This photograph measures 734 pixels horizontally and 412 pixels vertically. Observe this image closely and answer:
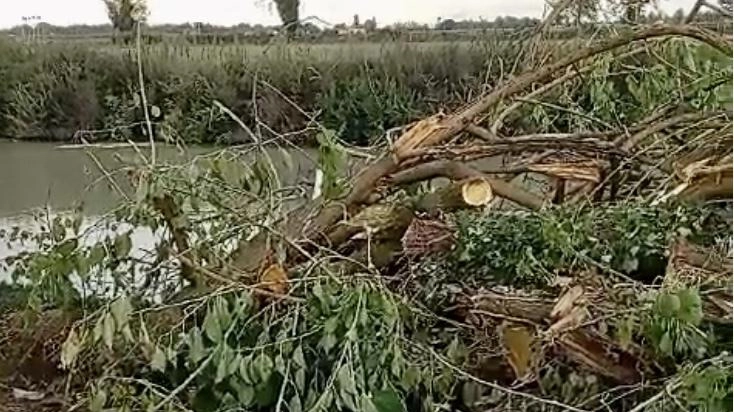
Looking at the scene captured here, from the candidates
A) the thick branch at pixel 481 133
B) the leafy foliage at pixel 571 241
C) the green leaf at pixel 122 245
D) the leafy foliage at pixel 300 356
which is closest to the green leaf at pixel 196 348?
the leafy foliage at pixel 300 356

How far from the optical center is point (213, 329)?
4.79 ft

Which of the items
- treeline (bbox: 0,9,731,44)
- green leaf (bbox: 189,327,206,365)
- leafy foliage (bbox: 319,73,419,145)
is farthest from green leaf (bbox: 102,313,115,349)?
leafy foliage (bbox: 319,73,419,145)

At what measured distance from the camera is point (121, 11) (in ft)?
10.2

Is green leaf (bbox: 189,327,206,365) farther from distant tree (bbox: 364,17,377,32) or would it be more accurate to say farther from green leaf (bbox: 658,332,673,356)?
distant tree (bbox: 364,17,377,32)

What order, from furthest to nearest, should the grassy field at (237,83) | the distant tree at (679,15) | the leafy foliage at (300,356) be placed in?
the grassy field at (237,83) < the distant tree at (679,15) < the leafy foliage at (300,356)

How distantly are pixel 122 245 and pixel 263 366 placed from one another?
0.44 m

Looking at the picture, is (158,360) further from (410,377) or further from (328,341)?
(410,377)

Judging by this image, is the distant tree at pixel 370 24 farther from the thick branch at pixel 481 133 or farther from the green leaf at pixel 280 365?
the green leaf at pixel 280 365

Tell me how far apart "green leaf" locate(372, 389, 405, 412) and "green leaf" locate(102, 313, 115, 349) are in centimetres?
38

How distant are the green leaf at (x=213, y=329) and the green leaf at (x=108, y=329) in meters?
0.13

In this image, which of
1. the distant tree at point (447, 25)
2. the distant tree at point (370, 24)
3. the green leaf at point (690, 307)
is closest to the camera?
the green leaf at point (690, 307)

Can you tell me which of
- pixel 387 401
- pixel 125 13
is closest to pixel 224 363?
pixel 387 401

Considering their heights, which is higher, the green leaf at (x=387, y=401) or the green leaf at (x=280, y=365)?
the green leaf at (x=280, y=365)

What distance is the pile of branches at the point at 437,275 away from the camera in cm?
144
